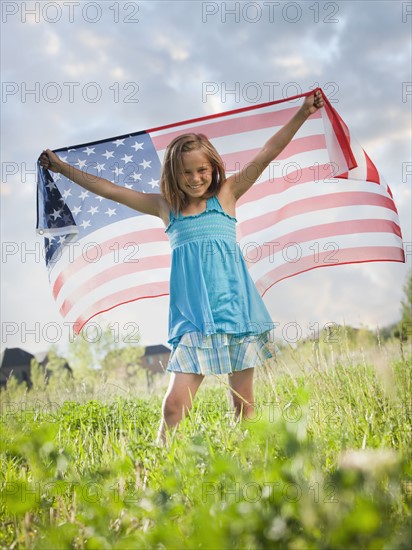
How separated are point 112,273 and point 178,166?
1634 millimetres

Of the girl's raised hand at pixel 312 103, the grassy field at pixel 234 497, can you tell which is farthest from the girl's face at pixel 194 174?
the grassy field at pixel 234 497

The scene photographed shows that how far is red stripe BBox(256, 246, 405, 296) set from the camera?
4766 mm

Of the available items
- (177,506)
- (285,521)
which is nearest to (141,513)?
(177,506)

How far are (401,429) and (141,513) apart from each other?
1590 millimetres

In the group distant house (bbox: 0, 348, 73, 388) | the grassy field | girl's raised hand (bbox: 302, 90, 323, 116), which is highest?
distant house (bbox: 0, 348, 73, 388)

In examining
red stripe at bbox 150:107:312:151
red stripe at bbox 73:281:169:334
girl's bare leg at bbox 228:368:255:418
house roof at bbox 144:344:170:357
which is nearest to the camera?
girl's bare leg at bbox 228:368:255:418

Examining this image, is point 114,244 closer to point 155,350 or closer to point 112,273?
point 112,273

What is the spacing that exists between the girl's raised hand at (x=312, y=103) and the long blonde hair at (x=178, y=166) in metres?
0.71

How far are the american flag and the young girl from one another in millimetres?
879

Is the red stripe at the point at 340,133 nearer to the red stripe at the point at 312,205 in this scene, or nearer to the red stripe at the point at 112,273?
the red stripe at the point at 312,205

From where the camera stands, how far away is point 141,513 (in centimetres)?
171

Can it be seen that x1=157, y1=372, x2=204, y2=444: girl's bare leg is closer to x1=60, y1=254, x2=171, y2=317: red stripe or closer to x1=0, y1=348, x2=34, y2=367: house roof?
x1=60, y1=254, x2=171, y2=317: red stripe

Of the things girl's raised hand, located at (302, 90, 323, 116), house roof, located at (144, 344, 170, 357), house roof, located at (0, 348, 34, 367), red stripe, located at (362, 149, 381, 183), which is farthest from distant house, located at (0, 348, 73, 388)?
girl's raised hand, located at (302, 90, 323, 116)

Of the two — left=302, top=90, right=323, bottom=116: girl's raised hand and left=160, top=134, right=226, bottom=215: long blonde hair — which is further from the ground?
left=302, top=90, right=323, bottom=116: girl's raised hand
